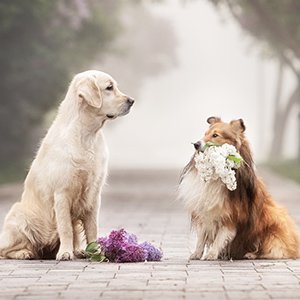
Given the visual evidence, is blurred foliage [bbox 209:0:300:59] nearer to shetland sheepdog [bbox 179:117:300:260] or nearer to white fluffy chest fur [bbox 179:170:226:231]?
shetland sheepdog [bbox 179:117:300:260]

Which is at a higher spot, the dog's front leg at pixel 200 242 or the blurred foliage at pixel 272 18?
the blurred foliage at pixel 272 18

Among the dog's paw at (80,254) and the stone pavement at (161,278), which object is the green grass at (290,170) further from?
the dog's paw at (80,254)

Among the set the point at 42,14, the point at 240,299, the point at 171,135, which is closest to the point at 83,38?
the point at 42,14

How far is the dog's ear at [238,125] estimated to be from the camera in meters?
11.2

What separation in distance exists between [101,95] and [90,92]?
0.14 meters

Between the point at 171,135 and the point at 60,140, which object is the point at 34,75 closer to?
the point at 60,140

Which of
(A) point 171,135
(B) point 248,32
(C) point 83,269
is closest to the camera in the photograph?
(C) point 83,269

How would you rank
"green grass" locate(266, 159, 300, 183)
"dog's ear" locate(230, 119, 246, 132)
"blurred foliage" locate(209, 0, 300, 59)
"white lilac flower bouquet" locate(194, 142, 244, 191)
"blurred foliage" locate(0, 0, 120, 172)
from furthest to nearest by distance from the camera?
"blurred foliage" locate(209, 0, 300, 59), "green grass" locate(266, 159, 300, 183), "blurred foliage" locate(0, 0, 120, 172), "dog's ear" locate(230, 119, 246, 132), "white lilac flower bouquet" locate(194, 142, 244, 191)

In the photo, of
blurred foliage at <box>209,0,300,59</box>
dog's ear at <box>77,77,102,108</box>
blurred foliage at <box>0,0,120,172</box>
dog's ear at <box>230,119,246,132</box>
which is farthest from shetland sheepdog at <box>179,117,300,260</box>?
blurred foliage at <box>209,0,300,59</box>

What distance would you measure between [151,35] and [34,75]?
37.5m

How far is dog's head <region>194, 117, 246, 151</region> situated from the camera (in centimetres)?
1120

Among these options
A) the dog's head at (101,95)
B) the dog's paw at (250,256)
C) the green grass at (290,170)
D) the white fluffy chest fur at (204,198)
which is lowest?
the green grass at (290,170)

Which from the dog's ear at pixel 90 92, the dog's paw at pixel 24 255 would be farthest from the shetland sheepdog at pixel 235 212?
the dog's paw at pixel 24 255

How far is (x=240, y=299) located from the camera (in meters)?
8.55
